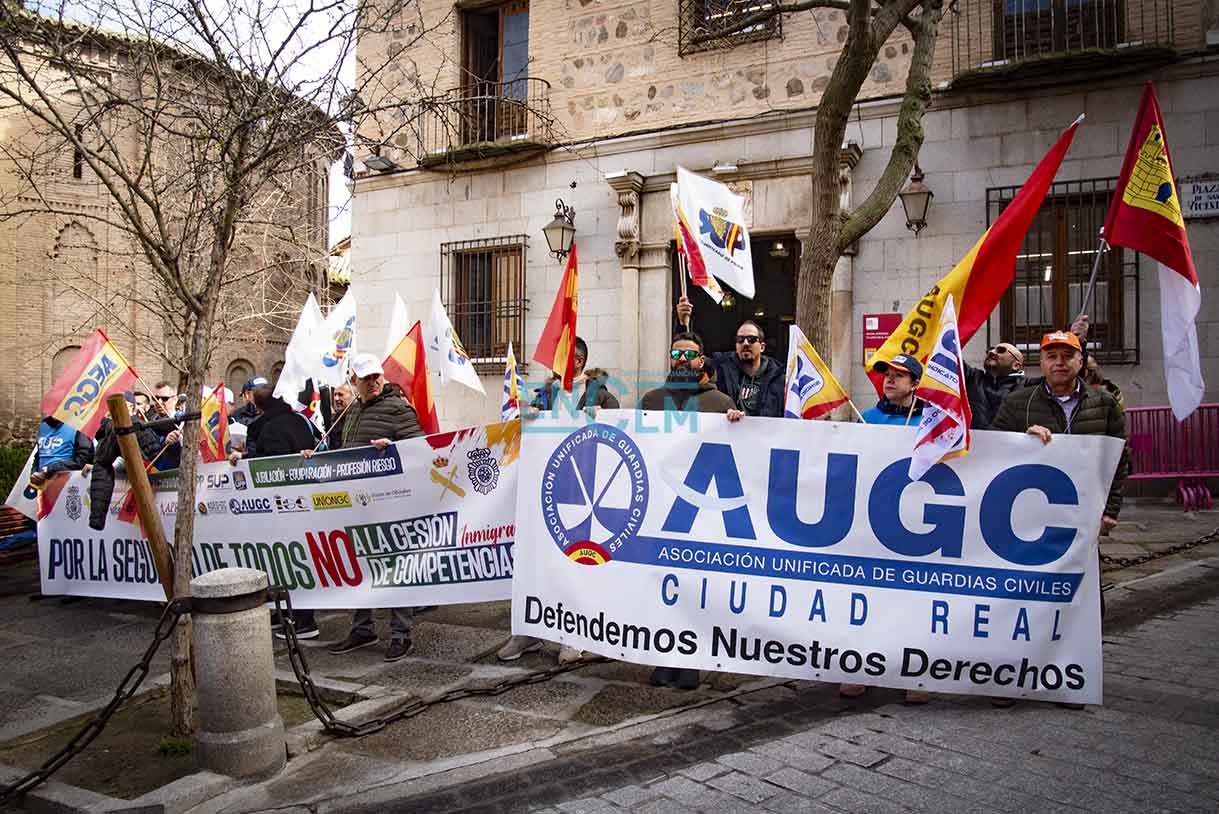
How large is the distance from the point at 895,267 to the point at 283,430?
8.55 m

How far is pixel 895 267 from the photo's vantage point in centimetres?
1213

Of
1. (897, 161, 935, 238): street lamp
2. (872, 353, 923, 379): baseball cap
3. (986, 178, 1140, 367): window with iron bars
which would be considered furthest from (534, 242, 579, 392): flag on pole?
(986, 178, 1140, 367): window with iron bars

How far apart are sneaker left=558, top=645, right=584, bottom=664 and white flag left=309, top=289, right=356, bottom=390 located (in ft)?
18.3

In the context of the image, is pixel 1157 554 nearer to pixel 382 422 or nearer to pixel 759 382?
pixel 759 382

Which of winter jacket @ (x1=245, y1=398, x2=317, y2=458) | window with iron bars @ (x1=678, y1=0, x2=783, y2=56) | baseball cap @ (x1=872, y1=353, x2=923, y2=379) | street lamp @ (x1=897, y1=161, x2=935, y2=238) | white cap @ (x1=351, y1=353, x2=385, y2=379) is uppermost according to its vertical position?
window with iron bars @ (x1=678, y1=0, x2=783, y2=56)

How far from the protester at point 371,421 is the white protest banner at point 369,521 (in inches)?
6.4

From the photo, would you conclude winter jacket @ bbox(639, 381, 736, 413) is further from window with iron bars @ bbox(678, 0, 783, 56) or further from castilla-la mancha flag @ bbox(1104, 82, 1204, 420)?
window with iron bars @ bbox(678, 0, 783, 56)

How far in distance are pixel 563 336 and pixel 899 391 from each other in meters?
2.78

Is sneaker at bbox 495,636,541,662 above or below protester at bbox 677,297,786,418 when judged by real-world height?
below

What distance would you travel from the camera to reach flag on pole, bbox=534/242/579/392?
22.4 ft

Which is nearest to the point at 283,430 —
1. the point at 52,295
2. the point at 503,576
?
the point at 503,576

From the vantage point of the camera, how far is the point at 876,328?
481 inches

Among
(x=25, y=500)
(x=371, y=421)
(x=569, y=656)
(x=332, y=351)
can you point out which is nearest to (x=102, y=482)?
(x=25, y=500)

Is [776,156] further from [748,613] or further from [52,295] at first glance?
[52,295]
